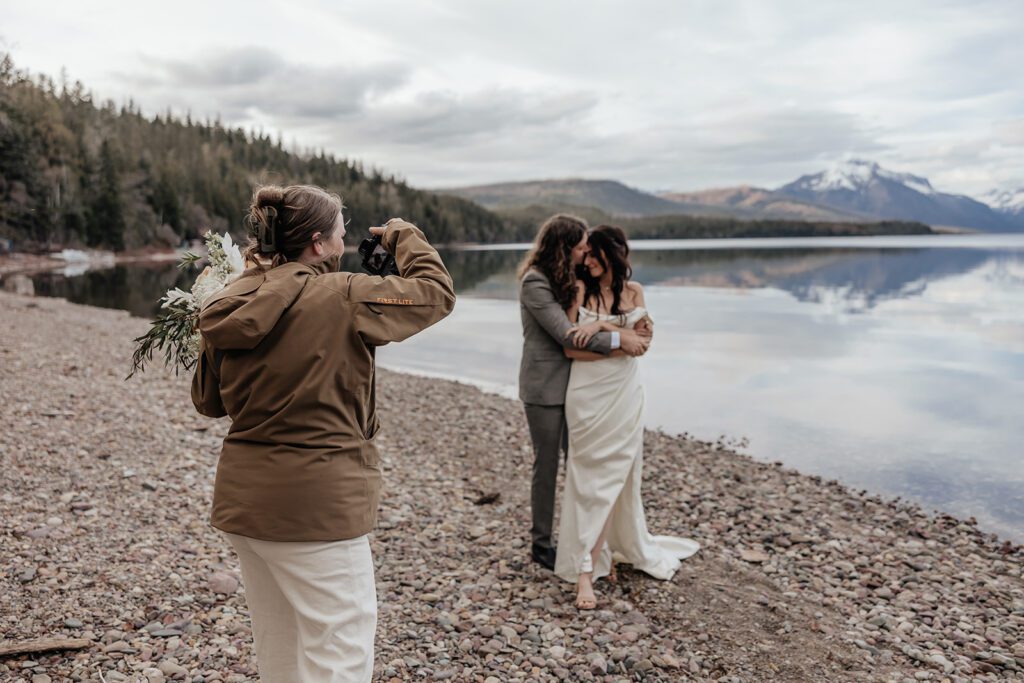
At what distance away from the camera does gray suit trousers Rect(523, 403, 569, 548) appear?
5641 mm

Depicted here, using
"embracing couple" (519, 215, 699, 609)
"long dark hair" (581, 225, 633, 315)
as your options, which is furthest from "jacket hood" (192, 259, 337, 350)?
"long dark hair" (581, 225, 633, 315)

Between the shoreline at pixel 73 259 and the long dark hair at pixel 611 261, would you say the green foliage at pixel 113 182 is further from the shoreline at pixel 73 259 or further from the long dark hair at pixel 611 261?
the long dark hair at pixel 611 261

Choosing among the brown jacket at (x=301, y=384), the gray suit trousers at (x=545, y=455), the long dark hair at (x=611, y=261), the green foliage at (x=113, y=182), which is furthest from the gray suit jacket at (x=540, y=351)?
the green foliage at (x=113, y=182)

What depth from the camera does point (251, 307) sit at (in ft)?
8.11

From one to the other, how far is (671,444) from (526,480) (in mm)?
3704

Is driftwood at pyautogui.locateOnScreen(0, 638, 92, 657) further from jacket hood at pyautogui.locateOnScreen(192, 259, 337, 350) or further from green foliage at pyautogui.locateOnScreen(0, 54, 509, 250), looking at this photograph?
green foliage at pyautogui.locateOnScreen(0, 54, 509, 250)

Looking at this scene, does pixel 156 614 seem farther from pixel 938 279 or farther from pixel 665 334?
pixel 938 279

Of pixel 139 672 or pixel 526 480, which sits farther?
pixel 526 480

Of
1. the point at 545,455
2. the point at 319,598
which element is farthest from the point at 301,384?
the point at 545,455

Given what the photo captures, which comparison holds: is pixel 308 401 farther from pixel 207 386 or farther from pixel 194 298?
pixel 194 298

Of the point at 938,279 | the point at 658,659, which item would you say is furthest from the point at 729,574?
the point at 938,279

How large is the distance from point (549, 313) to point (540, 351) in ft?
1.13

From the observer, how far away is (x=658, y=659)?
4.76 meters

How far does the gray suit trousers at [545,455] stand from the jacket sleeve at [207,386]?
3.01m
